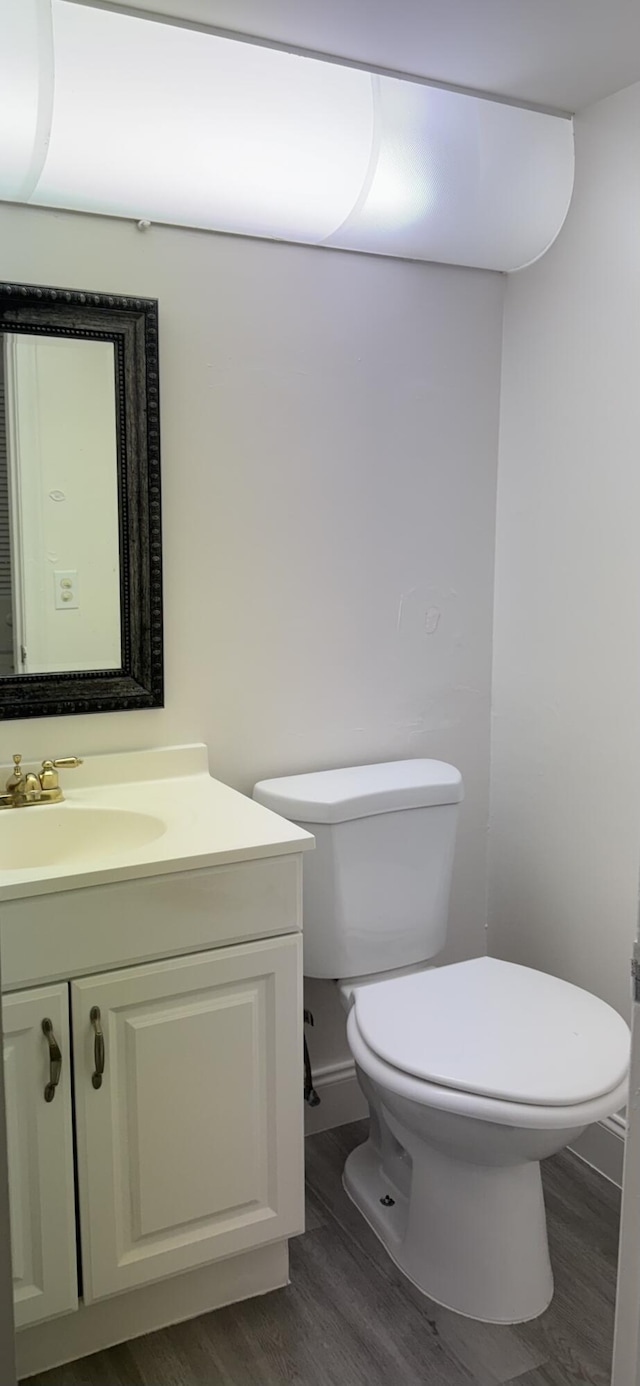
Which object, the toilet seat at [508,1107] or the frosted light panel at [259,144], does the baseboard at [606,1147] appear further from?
the frosted light panel at [259,144]

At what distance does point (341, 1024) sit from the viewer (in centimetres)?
222

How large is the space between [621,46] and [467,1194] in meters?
1.89

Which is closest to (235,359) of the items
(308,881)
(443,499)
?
(443,499)

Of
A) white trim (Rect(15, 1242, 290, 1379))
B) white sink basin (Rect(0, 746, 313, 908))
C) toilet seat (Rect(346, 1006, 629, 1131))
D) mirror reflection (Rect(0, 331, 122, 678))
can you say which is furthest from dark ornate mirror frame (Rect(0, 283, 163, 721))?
white trim (Rect(15, 1242, 290, 1379))

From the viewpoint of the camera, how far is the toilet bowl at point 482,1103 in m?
1.52

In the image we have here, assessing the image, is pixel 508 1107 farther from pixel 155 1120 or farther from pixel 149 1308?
pixel 149 1308

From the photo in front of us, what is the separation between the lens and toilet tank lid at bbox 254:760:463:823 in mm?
1892

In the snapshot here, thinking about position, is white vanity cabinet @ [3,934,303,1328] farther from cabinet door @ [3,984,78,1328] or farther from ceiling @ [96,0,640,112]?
ceiling @ [96,0,640,112]

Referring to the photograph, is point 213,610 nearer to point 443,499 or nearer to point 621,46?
point 443,499

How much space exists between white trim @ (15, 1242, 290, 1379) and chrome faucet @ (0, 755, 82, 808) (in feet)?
2.55

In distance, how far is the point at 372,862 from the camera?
1.94 metres

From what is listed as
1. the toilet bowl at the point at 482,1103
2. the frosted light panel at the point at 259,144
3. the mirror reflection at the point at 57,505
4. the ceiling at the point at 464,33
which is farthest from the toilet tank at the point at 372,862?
the ceiling at the point at 464,33

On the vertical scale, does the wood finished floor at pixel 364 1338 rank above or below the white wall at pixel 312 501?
below

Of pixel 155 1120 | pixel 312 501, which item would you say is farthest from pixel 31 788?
pixel 312 501
